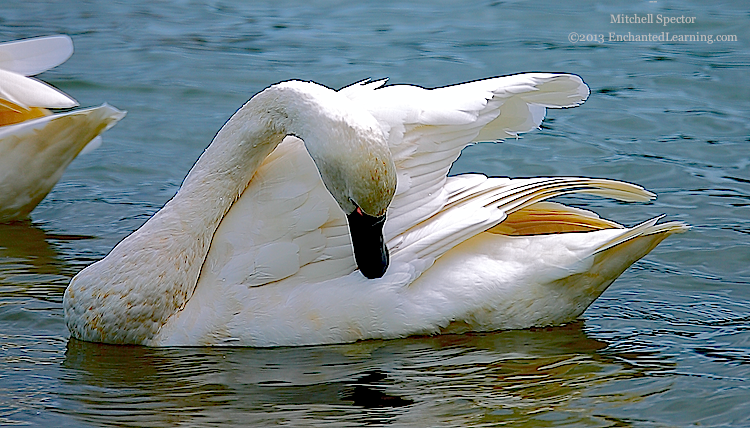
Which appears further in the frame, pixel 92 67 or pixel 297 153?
pixel 92 67

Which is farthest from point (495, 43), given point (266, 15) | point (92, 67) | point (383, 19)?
point (92, 67)

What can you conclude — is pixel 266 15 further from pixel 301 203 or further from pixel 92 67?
pixel 301 203

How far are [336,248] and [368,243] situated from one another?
26 centimetres

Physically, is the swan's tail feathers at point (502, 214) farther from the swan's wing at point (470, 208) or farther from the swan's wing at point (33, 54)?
the swan's wing at point (33, 54)

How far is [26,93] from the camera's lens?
6.80m

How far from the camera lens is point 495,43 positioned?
11.0 meters

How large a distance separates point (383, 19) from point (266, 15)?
123cm

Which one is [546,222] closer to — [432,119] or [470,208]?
[470,208]

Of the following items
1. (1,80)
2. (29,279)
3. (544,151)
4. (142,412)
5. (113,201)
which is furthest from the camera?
(544,151)

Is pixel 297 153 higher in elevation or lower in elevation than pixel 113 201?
higher

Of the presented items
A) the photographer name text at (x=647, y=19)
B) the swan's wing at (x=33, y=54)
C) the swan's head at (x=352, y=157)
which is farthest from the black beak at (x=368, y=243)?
the photographer name text at (x=647, y=19)

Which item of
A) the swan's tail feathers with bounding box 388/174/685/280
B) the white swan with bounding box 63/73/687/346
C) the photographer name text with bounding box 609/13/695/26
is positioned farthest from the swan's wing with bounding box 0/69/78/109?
the photographer name text with bounding box 609/13/695/26

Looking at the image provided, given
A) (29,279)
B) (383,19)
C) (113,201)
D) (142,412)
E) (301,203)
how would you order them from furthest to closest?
(383,19) → (113,201) → (29,279) → (301,203) → (142,412)

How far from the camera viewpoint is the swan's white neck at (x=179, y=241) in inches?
199
